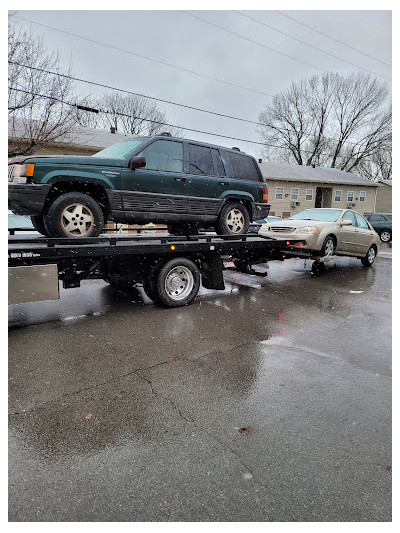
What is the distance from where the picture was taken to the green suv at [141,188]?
491cm

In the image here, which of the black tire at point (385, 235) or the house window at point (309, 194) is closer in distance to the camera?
the black tire at point (385, 235)

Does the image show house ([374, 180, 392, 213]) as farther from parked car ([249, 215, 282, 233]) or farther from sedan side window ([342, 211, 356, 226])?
sedan side window ([342, 211, 356, 226])

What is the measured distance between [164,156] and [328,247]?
18.1 feet

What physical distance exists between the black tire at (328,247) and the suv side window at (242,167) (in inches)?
118

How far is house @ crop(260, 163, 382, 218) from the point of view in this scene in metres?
29.8

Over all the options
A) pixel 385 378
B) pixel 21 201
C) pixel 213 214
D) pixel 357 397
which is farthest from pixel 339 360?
pixel 21 201

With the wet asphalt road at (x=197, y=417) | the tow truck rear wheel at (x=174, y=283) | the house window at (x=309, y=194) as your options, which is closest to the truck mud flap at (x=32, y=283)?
the wet asphalt road at (x=197, y=417)

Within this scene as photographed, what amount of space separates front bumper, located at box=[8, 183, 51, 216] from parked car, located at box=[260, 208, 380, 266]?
604 cm

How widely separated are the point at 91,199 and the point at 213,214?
2467mm

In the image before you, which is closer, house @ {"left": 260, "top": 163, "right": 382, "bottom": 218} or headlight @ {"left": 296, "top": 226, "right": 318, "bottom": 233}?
headlight @ {"left": 296, "top": 226, "right": 318, "bottom": 233}

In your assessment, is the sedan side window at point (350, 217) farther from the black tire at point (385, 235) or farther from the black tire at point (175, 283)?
the black tire at point (385, 235)

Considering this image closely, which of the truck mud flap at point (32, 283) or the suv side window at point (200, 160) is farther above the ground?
the suv side window at point (200, 160)

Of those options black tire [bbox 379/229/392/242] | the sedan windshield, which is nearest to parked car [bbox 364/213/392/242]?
black tire [bbox 379/229/392/242]

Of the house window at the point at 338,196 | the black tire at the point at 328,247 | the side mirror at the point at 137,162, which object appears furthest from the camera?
the house window at the point at 338,196
